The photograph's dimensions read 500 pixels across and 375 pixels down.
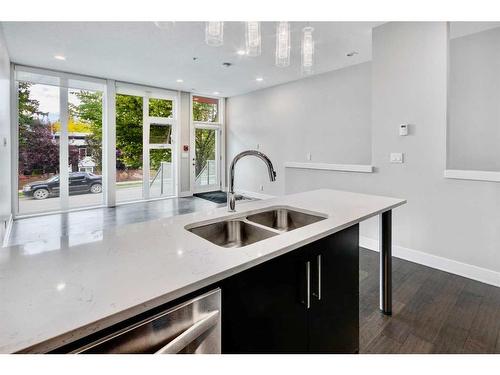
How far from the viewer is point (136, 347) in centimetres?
72

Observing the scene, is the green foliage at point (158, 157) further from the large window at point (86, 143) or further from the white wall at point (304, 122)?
the white wall at point (304, 122)

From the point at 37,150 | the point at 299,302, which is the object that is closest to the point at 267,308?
the point at 299,302

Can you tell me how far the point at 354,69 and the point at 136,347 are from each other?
5.55 meters

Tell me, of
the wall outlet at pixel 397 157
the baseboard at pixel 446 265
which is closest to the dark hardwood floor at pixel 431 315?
the baseboard at pixel 446 265

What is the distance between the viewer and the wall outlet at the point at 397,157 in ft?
10.5

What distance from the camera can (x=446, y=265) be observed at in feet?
9.52

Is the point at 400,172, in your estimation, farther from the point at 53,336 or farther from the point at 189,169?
the point at 189,169

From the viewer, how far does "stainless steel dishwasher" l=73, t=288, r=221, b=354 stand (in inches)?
27.1

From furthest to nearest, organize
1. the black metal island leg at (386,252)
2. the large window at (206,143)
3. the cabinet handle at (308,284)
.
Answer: the large window at (206,143), the black metal island leg at (386,252), the cabinet handle at (308,284)

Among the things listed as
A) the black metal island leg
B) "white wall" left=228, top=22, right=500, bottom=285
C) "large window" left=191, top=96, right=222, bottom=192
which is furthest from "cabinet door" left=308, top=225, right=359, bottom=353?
"large window" left=191, top=96, right=222, bottom=192

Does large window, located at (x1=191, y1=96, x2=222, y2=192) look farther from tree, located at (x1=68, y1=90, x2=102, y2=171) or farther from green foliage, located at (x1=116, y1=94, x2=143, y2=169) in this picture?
tree, located at (x1=68, y1=90, x2=102, y2=171)

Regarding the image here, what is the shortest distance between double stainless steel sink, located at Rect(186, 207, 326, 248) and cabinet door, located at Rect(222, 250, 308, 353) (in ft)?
0.86
